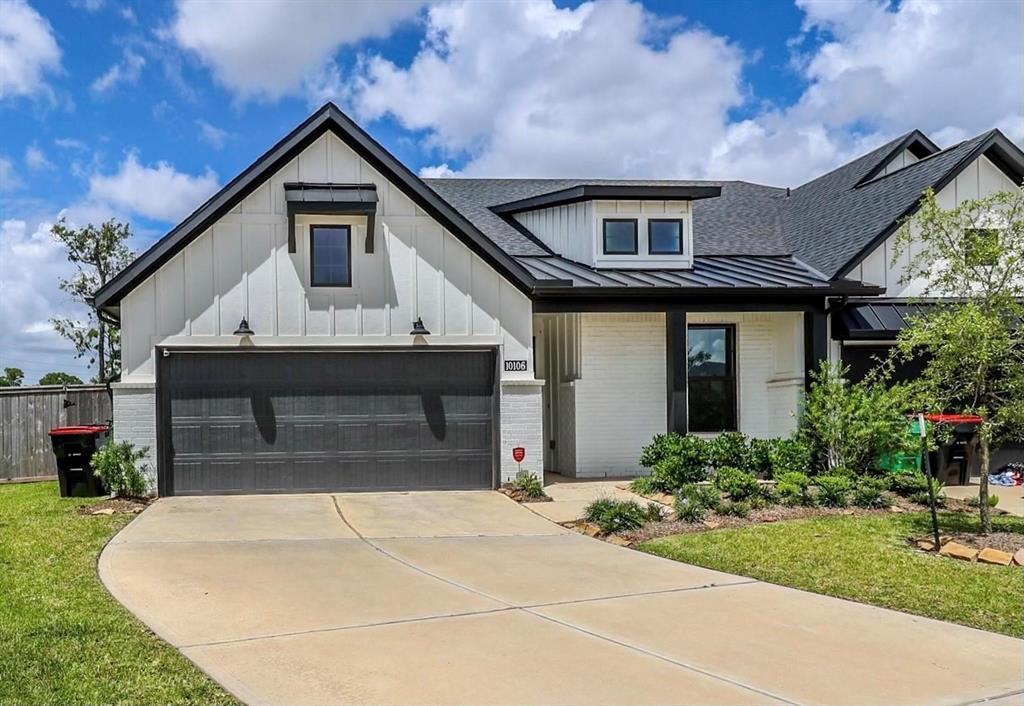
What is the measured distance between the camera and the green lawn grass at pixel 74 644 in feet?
17.0

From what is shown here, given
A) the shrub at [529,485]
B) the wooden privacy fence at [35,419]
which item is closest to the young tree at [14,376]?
the wooden privacy fence at [35,419]

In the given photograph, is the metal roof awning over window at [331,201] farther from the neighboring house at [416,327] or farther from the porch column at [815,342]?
the porch column at [815,342]

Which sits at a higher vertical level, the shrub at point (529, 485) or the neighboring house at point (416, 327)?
the neighboring house at point (416, 327)

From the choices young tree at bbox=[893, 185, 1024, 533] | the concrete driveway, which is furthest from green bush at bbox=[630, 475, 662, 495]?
young tree at bbox=[893, 185, 1024, 533]

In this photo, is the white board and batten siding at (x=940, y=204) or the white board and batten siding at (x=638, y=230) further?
the white board and batten siding at (x=638, y=230)

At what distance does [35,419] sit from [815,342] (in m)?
14.9

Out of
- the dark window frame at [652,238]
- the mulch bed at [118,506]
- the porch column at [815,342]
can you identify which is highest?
the dark window frame at [652,238]

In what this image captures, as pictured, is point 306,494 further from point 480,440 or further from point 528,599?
point 528,599

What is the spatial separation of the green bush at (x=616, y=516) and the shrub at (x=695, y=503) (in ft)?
1.50

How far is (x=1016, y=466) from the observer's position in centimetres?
1602

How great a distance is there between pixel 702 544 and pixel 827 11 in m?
9.71

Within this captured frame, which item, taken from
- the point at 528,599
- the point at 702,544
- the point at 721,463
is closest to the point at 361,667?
the point at 528,599

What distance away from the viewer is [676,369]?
15.6 m

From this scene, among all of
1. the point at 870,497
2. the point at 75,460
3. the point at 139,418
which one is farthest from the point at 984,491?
the point at 75,460
